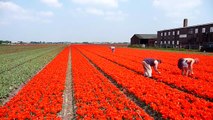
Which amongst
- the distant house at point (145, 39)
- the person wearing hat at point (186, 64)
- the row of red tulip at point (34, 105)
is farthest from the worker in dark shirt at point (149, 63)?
the distant house at point (145, 39)

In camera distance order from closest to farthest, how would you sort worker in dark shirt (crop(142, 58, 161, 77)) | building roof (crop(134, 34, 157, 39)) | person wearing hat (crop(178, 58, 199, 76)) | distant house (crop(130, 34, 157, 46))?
worker in dark shirt (crop(142, 58, 161, 77))
person wearing hat (crop(178, 58, 199, 76))
distant house (crop(130, 34, 157, 46))
building roof (crop(134, 34, 157, 39))

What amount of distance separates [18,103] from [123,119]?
14.4 feet

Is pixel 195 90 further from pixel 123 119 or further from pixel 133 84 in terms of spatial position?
pixel 123 119

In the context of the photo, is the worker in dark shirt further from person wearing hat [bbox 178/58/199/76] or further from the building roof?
the building roof

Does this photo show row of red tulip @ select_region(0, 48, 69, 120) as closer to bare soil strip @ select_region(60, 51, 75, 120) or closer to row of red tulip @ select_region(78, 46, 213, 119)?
bare soil strip @ select_region(60, 51, 75, 120)

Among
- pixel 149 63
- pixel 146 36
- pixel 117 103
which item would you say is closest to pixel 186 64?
pixel 149 63

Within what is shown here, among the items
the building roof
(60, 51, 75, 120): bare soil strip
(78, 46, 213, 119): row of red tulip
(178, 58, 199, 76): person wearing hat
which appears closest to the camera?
(78, 46, 213, 119): row of red tulip

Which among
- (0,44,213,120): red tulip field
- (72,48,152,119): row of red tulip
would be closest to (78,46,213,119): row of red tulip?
(0,44,213,120): red tulip field

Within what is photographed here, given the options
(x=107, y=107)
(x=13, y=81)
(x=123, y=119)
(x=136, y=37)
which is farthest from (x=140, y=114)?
(x=136, y=37)

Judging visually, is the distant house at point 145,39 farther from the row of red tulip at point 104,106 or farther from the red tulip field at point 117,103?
the row of red tulip at point 104,106

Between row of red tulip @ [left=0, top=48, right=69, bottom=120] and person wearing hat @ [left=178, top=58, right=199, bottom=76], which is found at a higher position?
person wearing hat @ [left=178, top=58, right=199, bottom=76]

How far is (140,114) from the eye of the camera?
844 centimetres

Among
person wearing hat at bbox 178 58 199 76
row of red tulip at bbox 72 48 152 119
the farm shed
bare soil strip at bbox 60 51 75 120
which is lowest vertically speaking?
bare soil strip at bbox 60 51 75 120

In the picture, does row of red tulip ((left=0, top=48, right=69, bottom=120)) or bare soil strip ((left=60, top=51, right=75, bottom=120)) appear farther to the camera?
bare soil strip ((left=60, top=51, right=75, bottom=120))
